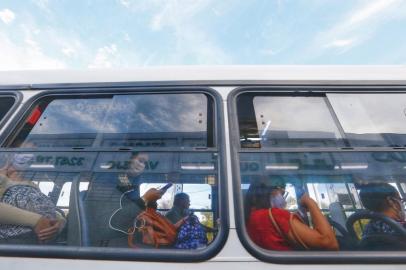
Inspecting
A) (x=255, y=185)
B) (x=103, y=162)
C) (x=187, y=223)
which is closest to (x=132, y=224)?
(x=187, y=223)

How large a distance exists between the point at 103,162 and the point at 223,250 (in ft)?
2.91

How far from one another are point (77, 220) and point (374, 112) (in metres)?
2.00

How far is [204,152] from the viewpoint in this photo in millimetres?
1644

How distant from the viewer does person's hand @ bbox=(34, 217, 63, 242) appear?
5.07 ft

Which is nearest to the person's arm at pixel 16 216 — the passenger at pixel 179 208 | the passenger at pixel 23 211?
the passenger at pixel 23 211

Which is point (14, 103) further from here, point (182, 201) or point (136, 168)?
point (182, 201)

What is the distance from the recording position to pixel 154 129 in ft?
6.01

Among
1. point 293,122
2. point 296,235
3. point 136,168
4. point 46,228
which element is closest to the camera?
point 296,235

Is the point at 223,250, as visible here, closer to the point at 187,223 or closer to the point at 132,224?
the point at 187,223

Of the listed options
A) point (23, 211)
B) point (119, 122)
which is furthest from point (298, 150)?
point (23, 211)

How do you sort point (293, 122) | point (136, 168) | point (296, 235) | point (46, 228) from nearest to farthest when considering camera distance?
point (296, 235) → point (46, 228) → point (136, 168) → point (293, 122)

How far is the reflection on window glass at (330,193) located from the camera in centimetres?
149

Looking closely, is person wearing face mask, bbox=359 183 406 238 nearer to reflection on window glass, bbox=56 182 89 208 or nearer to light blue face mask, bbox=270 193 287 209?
light blue face mask, bbox=270 193 287 209

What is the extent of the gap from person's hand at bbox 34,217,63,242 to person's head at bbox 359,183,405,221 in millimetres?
1771
